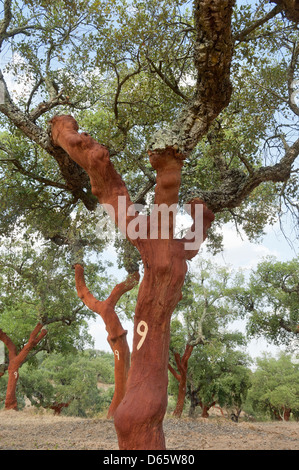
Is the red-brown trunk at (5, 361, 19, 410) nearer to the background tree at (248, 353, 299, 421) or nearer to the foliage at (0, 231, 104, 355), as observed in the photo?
the foliage at (0, 231, 104, 355)

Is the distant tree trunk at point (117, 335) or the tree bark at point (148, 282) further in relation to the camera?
the distant tree trunk at point (117, 335)

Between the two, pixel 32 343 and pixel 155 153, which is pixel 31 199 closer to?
pixel 155 153

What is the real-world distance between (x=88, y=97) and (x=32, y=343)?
12247 millimetres

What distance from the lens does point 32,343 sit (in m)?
17.1

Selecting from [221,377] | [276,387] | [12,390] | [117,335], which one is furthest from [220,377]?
[117,335]

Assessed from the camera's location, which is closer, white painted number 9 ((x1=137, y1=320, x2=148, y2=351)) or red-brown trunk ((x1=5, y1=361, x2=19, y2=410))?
white painted number 9 ((x1=137, y1=320, x2=148, y2=351))

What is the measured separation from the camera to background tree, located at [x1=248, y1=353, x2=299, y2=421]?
74.5ft

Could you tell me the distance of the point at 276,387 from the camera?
24.0 meters

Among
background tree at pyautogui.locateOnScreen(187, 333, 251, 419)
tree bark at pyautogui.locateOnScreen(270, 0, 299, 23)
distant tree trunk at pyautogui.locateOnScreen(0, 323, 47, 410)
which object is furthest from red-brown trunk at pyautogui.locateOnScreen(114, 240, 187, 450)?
background tree at pyautogui.locateOnScreen(187, 333, 251, 419)

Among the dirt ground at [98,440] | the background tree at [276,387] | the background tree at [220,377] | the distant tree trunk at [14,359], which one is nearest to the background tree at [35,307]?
the distant tree trunk at [14,359]

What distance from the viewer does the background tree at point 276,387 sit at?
2270 cm

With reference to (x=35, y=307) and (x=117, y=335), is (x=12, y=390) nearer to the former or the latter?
(x=35, y=307)

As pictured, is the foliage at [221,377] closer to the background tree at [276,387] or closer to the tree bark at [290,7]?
the background tree at [276,387]
